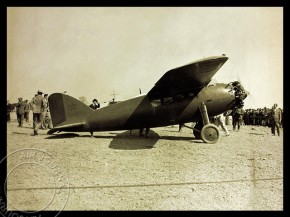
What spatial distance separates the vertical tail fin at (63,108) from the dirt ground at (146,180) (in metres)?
2.36

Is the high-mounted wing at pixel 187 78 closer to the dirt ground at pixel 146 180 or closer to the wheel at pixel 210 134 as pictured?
the wheel at pixel 210 134

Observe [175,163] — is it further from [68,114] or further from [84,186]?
[68,114]

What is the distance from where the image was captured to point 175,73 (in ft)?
25.0

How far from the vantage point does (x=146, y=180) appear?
514cm

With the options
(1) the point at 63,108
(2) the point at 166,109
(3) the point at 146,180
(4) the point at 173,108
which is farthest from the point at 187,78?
(1) the point at 63,108

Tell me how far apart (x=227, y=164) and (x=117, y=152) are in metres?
3.32

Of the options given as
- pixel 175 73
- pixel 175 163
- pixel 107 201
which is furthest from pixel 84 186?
pixel 175 73

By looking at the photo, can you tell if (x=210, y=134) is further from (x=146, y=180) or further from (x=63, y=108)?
(x=63, y=108)

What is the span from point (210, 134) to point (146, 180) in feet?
14.7

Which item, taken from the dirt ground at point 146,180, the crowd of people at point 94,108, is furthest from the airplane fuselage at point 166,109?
the dirt ground at point 146,180

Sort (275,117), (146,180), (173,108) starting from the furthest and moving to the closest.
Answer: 1. (275,117)
2. (173,108)
3. (146,180)

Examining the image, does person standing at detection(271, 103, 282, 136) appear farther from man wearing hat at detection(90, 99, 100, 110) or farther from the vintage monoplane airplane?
man wearing hat at detection(90, 99, 100, 110)

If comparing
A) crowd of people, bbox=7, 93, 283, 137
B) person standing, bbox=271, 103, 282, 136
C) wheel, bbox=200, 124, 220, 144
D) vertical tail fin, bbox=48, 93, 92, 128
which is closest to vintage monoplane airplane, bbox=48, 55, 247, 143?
wheel, bbox=200, 124, 220, 144

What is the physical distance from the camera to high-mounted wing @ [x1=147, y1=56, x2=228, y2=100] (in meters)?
7.15
